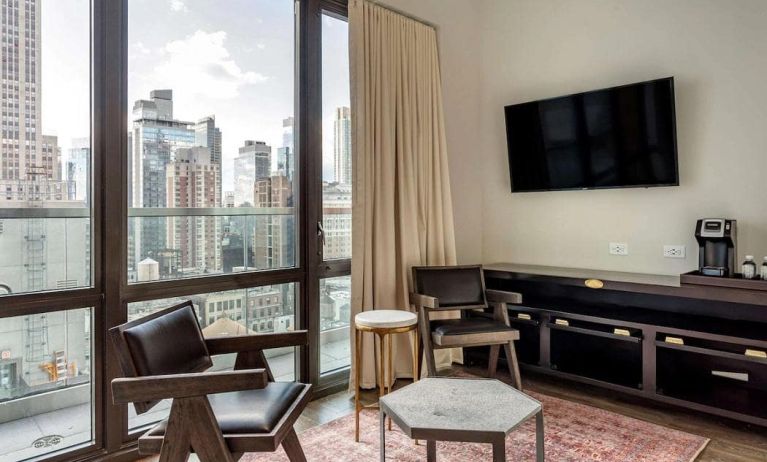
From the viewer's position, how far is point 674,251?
3.33 m

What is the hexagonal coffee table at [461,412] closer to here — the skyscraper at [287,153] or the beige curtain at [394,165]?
the beige curtain at [394,165]

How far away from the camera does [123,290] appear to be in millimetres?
2400

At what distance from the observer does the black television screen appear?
10.6 ft

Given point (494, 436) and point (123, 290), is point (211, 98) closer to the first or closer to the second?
point (123, 290)

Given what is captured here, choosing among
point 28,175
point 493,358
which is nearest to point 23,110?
point 28,175

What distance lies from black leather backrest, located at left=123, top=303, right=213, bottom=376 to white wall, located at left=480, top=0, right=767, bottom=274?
254cm

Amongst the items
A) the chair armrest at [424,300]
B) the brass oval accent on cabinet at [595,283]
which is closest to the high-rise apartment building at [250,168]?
the chair armrest at [424,300]

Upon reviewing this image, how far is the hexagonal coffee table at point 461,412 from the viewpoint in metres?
1.73

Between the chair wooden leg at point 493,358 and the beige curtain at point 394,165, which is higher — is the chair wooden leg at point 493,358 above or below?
below

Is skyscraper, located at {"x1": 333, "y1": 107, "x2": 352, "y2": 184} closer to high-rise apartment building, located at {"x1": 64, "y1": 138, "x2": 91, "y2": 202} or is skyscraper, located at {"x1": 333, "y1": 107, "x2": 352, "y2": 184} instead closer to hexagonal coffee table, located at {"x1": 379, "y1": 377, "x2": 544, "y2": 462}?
high-rise apartment building, located at {"x1": 64, "y1": 138, "x2": 91, "y2": 202}

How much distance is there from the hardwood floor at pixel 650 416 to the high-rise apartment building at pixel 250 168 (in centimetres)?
137

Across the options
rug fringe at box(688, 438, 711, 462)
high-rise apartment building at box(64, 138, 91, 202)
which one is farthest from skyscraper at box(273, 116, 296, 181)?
rug fringe at box(688, 438, 711, 462)

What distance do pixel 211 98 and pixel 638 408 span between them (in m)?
3.20

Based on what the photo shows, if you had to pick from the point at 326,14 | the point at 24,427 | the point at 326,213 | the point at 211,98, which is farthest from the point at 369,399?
the point at 326,14
